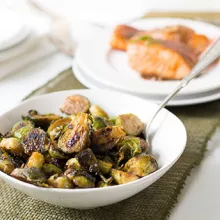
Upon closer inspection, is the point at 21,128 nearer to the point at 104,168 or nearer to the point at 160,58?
the point at 104,168

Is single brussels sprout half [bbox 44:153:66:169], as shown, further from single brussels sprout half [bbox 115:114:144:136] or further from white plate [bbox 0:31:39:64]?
white plate [bbox 0:31:39:64]

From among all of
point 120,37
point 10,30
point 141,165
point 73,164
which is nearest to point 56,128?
point 73,164

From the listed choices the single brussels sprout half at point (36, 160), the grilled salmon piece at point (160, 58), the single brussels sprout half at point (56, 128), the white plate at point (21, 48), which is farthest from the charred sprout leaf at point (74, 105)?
the white plate at point (21, 48)

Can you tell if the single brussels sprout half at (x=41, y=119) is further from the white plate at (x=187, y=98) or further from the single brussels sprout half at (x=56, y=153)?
the white plate at (x=187, y=98)

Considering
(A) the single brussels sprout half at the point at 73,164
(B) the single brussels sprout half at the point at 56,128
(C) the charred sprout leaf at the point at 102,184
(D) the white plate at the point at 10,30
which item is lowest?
(D) the white plate at the point at 10,30

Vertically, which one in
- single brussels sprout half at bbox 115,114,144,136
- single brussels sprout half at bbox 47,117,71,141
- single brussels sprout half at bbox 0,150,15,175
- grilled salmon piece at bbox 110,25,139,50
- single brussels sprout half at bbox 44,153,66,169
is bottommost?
grilled salmon piece at bbox 110,25,139,50

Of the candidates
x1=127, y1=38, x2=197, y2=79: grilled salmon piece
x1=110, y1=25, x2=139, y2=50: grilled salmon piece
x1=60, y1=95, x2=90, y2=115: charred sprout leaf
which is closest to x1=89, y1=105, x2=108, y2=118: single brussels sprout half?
x1=60, y1=95, x2=90, y2=115: charred sprout leaf

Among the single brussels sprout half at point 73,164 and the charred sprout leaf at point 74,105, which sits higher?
the single brussels sprout half at point 73,164
